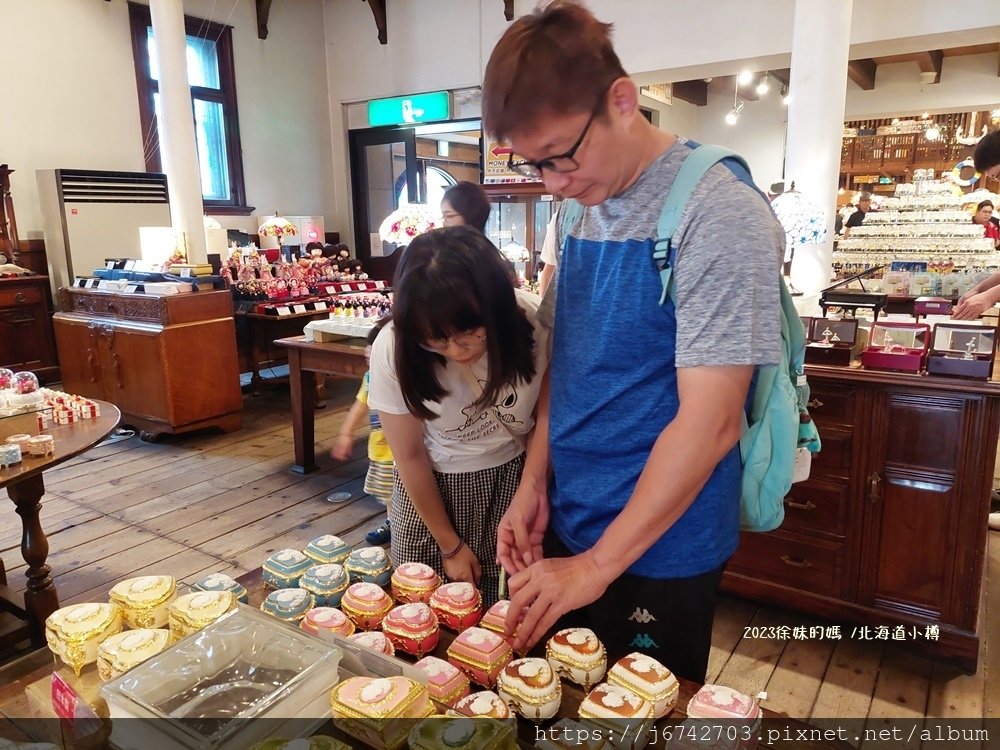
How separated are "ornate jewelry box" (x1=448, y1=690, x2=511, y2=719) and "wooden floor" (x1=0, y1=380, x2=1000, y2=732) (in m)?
1.44

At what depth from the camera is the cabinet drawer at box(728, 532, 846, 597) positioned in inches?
90.5

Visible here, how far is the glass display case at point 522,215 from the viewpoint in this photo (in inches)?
277

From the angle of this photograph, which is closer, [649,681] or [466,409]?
[649,681]

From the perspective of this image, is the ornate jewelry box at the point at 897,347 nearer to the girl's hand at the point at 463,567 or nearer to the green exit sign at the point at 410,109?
the girl's hand at the point at 463,567

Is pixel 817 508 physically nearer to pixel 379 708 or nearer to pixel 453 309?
pixel 453 309

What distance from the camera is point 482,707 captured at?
834 millimetres

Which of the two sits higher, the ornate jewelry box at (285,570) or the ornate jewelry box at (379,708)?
the ornate jewelry box at (379,708)

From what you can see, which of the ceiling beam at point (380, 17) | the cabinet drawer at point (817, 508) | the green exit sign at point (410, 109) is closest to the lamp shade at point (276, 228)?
the green exit sign at point (410, 109)

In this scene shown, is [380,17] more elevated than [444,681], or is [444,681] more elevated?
[380,17]

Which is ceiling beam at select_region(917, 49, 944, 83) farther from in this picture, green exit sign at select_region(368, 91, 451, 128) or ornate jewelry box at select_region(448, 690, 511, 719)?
ornate jewelry box at select_region(448, 690, 511, 719)

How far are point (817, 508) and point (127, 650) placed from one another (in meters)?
2.07

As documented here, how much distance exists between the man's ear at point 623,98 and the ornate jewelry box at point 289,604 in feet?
2.78

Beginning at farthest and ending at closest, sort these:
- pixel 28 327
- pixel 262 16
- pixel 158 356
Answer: pixel 262 16 → pixel 28 327 → pixel 158 356

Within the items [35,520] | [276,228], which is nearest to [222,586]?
[35,520]
